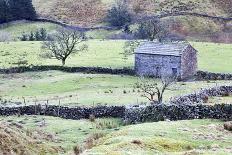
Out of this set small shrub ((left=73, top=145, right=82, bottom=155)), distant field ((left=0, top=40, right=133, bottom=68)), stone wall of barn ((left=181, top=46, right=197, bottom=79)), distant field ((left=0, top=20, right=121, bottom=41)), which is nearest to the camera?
small shrub ((left=73, top=145, right=82, bottom=155))

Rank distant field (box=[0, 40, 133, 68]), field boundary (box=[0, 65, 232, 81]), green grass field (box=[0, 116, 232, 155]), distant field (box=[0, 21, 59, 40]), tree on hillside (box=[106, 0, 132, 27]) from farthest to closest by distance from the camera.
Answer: tree on hillside (box=[106, 0, 132, 27]), distant field (box=[0, 21, 59, 40]), distant field (box=[0, 40, 133, 68]), field boundary (box=[0, 65, 232, 81]), green grass field (box=[0, 116, 232, 155])

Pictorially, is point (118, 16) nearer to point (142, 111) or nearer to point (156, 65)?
point (156, 65)

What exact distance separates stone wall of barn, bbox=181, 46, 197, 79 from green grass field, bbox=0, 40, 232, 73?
9.00ft

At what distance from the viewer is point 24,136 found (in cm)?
3275

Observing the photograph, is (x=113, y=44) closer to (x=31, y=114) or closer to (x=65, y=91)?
(x=65, y=91)

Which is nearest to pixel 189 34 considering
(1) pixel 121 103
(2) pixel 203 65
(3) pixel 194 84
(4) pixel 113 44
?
(4) pixel 113 44

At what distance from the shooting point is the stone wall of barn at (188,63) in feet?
219

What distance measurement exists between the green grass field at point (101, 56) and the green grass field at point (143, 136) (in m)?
31.9

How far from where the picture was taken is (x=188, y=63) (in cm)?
6756

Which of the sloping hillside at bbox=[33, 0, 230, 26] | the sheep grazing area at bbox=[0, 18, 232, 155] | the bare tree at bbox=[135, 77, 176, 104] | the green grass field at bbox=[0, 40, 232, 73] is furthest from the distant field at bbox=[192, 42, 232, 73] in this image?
the sloping hillside at bbox=[33, 0, 230, 26]

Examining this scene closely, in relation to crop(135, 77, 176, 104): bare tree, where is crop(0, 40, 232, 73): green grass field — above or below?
above

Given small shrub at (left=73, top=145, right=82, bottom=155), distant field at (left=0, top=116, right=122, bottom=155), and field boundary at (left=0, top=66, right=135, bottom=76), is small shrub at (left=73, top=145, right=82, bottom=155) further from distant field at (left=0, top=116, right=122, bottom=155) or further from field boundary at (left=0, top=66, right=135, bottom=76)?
field boundary at (left=0, top=66, right=135, bottom=76)

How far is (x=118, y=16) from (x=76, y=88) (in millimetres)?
64744

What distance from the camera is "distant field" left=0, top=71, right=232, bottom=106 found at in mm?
50156
